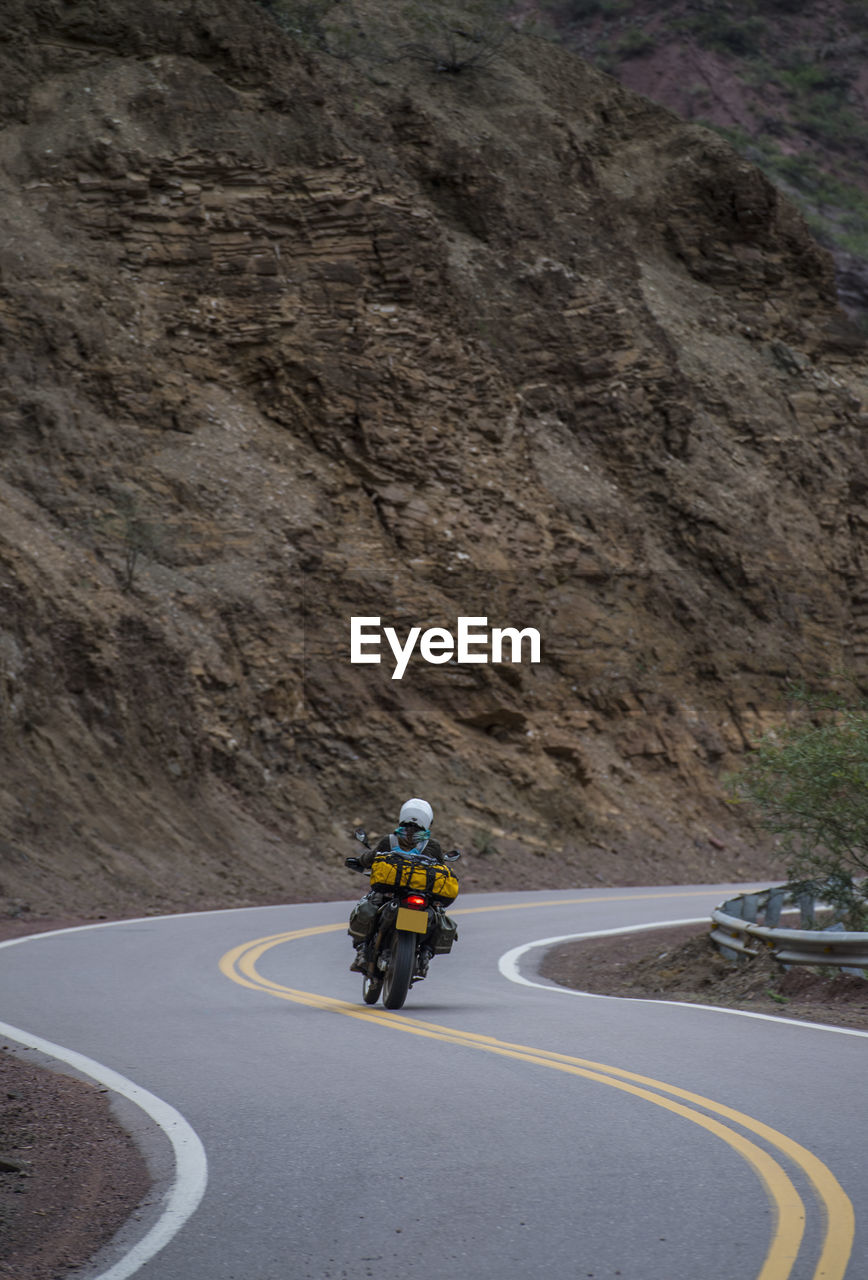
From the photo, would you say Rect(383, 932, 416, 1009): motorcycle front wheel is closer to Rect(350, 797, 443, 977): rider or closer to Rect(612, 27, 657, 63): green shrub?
Rect(350, 797, 443, 977): rider

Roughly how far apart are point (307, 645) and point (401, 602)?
2.64 metres

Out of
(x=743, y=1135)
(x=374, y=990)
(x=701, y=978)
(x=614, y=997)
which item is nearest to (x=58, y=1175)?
(x=743, y=1135)

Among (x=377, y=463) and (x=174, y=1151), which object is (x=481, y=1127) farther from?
(x=377, y=463)

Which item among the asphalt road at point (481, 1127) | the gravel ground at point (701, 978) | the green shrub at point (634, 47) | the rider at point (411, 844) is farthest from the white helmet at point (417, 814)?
the green shrub at point (634, 47)

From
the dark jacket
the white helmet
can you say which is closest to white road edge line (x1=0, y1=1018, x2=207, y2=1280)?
the dark jacket

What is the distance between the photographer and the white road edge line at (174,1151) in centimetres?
477

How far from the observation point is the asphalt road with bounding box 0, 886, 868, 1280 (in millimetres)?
4762

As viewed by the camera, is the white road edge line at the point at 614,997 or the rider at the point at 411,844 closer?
the white road edge line at the point at 614,997

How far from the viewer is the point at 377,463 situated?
34.1m

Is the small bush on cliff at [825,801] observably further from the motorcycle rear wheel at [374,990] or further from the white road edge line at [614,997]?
the motorcycle rear wheel at [374,990]

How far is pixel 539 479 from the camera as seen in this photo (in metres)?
35.8

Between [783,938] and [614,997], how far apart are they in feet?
5.23

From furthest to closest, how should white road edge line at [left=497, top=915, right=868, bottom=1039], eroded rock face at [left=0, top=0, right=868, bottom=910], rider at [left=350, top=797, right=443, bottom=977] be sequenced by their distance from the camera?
eroded rock face at [left=0, top=0, right=868, bottom=910], rider at [left=350, top=797, right=443, bottom=977], white road edge line at [left=497, top=915, right=868, bottom=1039]

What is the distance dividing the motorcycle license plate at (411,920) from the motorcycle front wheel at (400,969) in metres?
0.11
